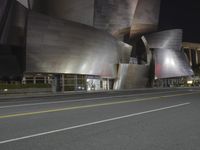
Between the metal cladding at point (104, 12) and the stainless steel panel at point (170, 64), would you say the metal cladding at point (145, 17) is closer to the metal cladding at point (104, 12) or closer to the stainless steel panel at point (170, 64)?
the metal cladding at point (104, 12)

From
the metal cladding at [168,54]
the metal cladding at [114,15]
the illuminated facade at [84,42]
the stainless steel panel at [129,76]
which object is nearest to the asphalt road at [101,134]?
the illuminated facade at [84,42]

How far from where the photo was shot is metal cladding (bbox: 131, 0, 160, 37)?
5831 centimetres

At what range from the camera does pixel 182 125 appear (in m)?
7.86

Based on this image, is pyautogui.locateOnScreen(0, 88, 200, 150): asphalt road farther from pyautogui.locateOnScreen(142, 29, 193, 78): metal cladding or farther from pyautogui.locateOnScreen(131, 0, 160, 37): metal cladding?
pyautogui.locateOnScreen(131, 0, 160, 37): metal cladding

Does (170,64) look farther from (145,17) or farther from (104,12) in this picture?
(104,12)

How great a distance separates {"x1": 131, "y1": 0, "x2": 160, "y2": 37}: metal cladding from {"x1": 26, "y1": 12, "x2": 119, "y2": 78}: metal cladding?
471 inches

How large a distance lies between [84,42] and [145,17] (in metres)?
21.7

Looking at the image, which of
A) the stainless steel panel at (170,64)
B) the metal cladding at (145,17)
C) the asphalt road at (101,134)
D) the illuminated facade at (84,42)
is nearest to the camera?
the asphalt road at (101,134)

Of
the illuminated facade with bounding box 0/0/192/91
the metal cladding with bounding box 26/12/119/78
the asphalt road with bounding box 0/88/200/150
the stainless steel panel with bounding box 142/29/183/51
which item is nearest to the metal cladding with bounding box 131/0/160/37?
the illuminated facade with bounding box 0/0/192/91

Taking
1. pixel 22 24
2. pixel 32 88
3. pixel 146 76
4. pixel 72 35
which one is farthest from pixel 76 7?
pixel 32 88

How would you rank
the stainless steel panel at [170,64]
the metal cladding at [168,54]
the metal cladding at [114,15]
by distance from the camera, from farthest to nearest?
1. the metal cladding at [168,54]
2. the stainless steel panel at [170,64]
3. the metal cladding at [114,15]

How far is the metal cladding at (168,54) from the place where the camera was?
192 ft

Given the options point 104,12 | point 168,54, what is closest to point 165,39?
point 168,54

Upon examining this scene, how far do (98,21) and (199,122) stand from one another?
41560 millimetres
